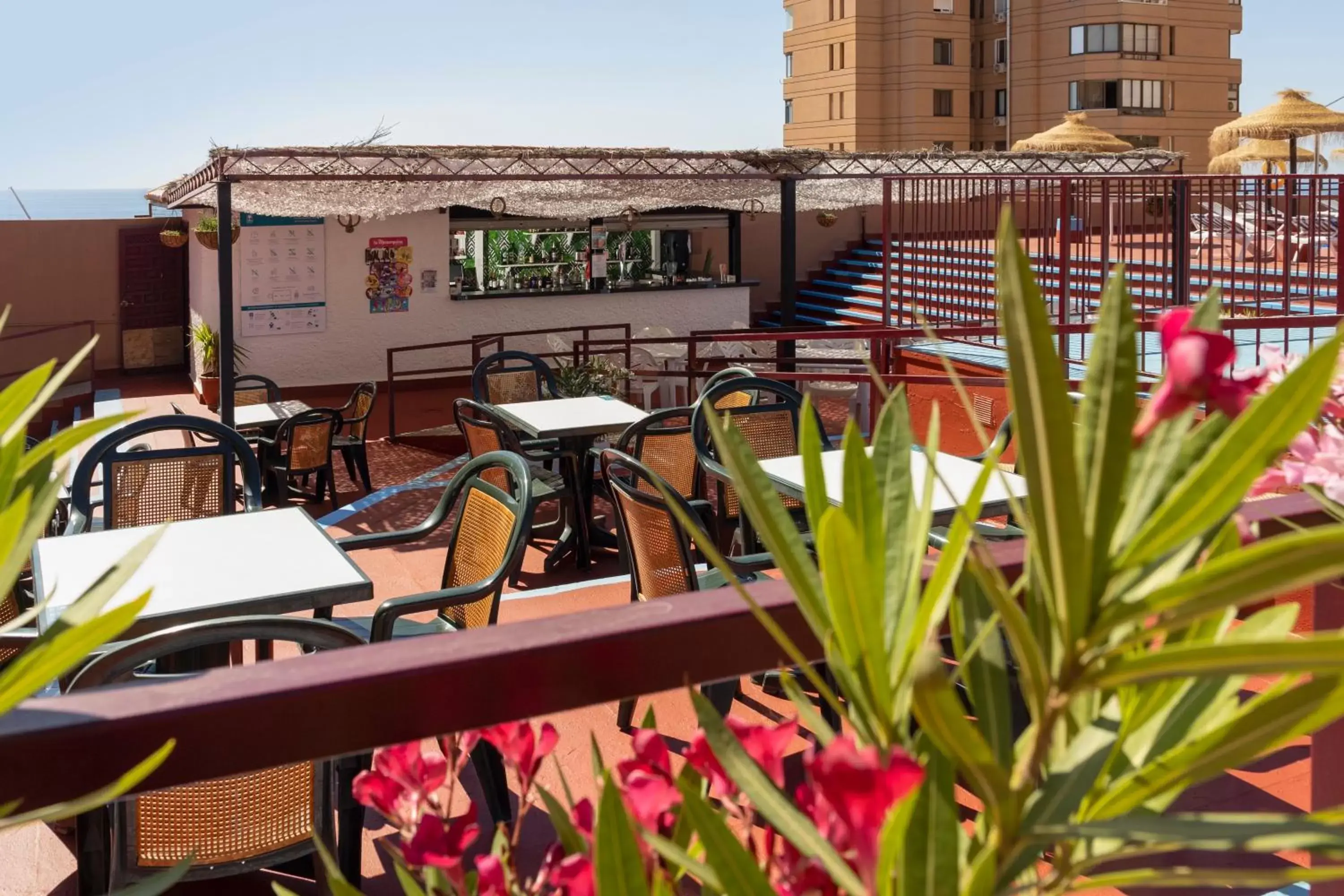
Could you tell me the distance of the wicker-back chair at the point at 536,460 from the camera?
592 centimetres

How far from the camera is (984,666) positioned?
66cm

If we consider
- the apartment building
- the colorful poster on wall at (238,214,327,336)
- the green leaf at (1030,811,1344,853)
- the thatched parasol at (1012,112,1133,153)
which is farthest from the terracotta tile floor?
the apartment building

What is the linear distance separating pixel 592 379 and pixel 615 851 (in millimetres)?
10103

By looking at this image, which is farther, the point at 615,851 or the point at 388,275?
the point at 388,275

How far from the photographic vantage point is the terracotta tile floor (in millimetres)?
2775

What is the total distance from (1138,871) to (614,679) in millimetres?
467

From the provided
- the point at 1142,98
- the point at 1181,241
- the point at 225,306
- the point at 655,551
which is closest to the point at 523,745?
the point at 655,551

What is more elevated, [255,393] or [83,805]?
[83,805]

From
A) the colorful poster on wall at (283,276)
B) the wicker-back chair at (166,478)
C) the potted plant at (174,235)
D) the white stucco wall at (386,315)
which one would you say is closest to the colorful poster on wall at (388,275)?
the white stucco wall at (386,315)

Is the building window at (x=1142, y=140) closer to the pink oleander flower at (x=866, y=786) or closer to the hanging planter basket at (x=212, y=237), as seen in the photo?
the hanging planter basket at (x=212, y=237)

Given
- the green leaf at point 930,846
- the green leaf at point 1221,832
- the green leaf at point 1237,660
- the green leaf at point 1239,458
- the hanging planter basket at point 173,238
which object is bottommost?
the green leaf at point 930,846

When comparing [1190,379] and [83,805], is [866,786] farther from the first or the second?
[83,805]

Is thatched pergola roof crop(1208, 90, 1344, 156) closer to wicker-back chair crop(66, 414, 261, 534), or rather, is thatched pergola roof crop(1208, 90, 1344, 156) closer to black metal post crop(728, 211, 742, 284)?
black metal post crop(728, 211, 742, 284)

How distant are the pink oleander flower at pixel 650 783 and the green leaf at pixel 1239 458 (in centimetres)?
29
